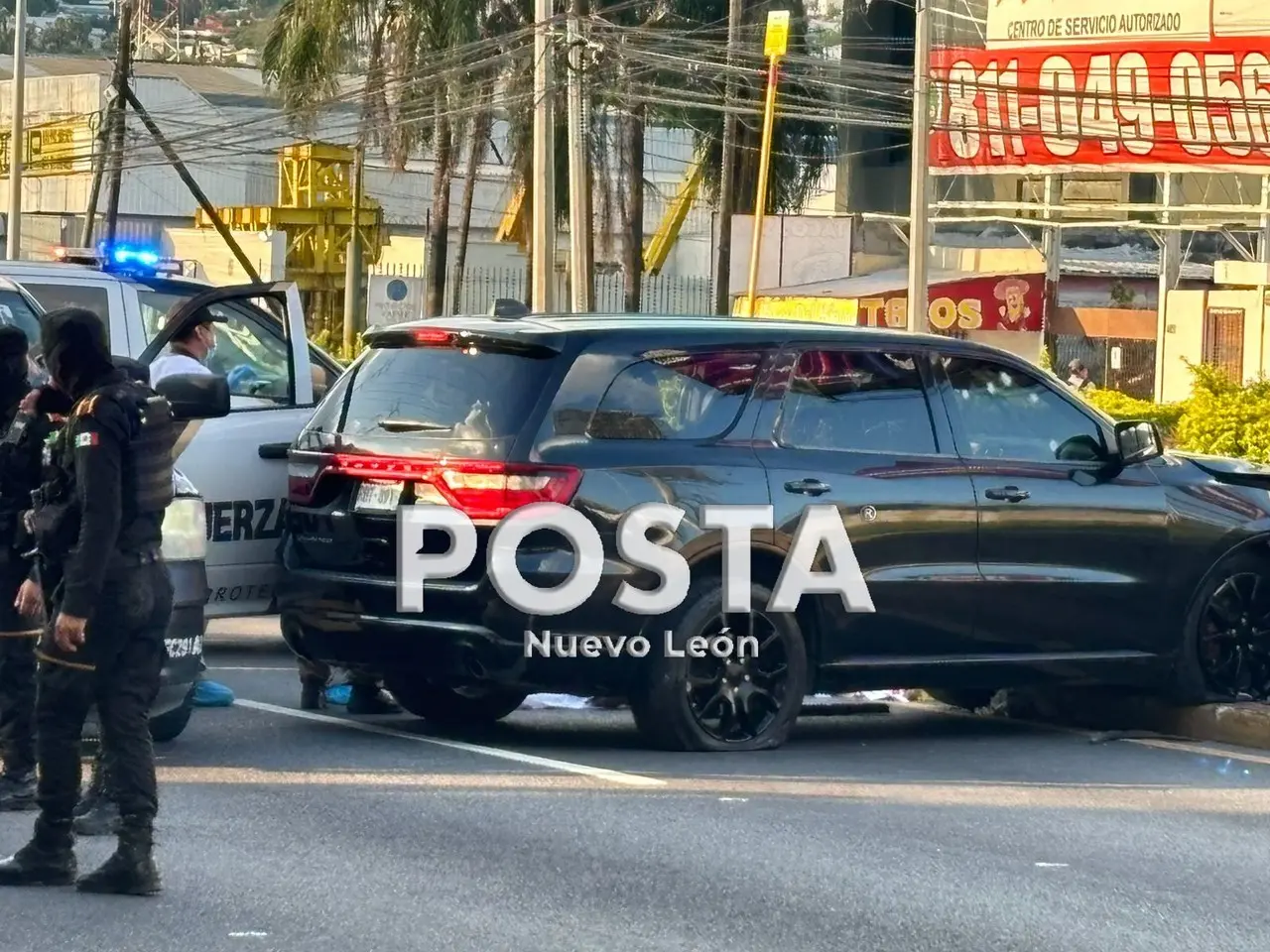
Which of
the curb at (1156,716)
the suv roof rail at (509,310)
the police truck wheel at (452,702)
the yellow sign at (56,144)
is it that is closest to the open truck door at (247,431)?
the police truck wheel at (452,702)

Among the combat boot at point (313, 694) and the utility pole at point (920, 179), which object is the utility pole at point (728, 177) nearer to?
the utility pole at point (920, 179)

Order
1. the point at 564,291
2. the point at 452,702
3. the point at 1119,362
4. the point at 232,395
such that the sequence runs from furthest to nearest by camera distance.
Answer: the point at 564,291 < the point at 1119,362 < the point at 232,395 < the point at 452,702

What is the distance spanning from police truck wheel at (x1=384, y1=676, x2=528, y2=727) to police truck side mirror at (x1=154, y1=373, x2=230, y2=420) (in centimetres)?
199

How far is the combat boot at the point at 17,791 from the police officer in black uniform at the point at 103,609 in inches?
44.7

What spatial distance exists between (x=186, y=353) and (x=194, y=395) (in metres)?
2.13

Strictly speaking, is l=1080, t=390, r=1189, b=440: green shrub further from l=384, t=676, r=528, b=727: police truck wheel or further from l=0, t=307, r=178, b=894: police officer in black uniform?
l=0, t=307, r=178, b=894: police officer in black uniform

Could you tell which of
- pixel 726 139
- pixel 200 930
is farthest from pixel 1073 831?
pixel 726 139

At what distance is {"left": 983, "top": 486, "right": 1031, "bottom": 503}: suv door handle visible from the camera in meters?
9.47

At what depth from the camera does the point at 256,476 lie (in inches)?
430

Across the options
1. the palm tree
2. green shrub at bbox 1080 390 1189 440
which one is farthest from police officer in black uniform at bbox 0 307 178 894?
the palm tree

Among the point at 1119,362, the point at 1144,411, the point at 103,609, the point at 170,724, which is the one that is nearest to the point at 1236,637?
the point at 170,724

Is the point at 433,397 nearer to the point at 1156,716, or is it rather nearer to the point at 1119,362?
the point at 1156,716

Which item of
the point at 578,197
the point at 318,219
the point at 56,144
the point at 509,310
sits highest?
the point at 56,144

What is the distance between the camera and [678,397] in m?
8.95
